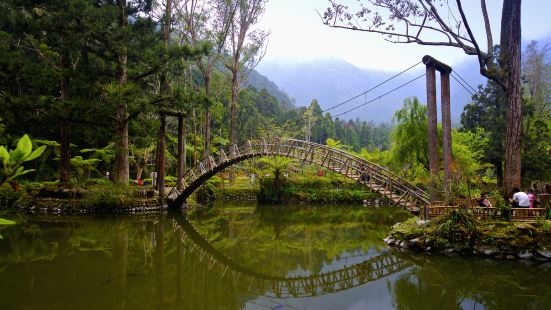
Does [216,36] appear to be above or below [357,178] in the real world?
above

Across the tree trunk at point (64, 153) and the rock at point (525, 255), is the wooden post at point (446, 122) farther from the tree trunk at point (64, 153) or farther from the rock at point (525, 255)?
the tree trunk at point (64, 153)

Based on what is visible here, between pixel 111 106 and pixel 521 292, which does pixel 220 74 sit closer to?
pixel 111 106

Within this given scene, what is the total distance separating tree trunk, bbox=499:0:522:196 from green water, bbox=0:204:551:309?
2.55 metres

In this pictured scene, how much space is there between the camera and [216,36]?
2300 cm

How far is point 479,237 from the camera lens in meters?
8.74

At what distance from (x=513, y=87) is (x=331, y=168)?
19.2 ft

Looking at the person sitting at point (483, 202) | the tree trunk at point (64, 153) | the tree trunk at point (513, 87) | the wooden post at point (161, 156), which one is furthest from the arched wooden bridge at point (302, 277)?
the tree trunk at point (64, 153)

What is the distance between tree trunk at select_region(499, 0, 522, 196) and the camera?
9.65m

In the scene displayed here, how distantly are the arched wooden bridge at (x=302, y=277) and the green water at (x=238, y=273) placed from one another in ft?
0.06

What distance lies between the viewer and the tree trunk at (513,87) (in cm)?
965

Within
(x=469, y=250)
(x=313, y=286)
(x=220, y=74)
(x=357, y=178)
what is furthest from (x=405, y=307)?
(x=220, y=74)

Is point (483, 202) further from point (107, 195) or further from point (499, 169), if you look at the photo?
point (499, 169)

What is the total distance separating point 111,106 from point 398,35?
413 inches

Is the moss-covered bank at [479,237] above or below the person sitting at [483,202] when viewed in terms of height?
below
